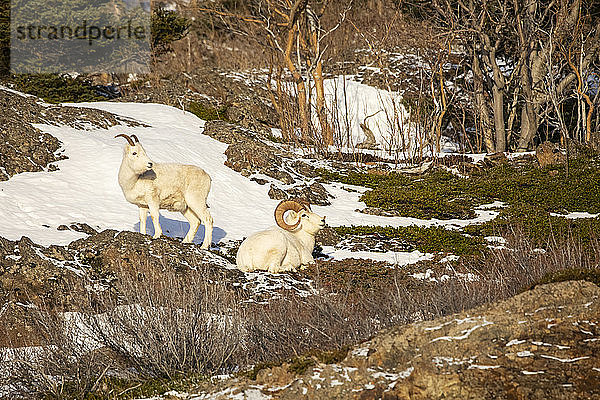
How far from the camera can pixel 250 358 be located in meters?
5.85

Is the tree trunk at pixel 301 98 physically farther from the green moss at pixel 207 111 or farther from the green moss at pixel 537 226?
the green moss at pixel 537 226

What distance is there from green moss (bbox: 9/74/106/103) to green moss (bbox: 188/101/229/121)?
Answer: 4.25 meters

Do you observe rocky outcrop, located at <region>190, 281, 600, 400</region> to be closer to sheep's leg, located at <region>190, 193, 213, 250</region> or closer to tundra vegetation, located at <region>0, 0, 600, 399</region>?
tundra vegetation, located at <region>0, 0, 600, 399</region>

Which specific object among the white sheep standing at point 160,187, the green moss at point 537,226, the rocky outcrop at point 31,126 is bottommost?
the green moss at point 537,226

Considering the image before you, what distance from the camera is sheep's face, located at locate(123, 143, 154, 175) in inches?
407

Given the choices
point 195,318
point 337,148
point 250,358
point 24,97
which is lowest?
point 250,358

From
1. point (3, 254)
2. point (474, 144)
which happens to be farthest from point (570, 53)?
point (3, 254)

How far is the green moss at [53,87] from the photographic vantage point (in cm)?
2469

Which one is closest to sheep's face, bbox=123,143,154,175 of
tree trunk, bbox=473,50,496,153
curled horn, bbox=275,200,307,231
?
curled horn, bbox=275,200,307,231

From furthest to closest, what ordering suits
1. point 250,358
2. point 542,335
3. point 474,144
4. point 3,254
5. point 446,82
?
point 446,82, point 474,144, point 3,254, point 250,358, point 542,335

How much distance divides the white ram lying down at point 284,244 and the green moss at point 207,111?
540 inches

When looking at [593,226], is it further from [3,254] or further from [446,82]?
[446,82]

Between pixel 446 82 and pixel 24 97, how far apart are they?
59.1 feet

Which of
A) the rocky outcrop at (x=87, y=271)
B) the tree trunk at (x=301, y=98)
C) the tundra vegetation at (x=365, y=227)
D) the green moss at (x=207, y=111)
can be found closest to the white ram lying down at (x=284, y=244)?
the rocky outcrop at (x=87, y=271)
